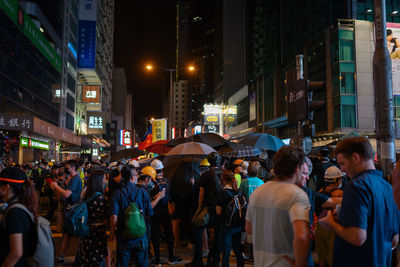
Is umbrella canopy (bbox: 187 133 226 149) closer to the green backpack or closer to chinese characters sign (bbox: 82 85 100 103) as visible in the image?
the green backpack

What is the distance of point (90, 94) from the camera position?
205 feet

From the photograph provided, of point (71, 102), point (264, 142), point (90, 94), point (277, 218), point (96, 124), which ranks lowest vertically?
point (277, 218)

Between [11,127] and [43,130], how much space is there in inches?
230

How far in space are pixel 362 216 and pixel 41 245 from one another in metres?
2.76

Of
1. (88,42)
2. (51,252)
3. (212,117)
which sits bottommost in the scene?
(51,252)

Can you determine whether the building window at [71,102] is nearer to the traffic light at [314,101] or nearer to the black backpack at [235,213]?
the traffic light at [314,101]

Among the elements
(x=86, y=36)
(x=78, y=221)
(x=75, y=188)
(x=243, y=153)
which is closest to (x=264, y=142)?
(x=243, y=153)

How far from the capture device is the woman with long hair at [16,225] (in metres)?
3.28

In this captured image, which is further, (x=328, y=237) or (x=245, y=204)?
(x=245, y=204)

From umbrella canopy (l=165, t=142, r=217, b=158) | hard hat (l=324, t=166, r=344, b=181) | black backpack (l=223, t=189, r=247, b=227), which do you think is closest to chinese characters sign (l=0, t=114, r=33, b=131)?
umbrella canopy (l=165, t=142, r=217, b=158)

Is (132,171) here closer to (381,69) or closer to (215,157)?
(215,157)

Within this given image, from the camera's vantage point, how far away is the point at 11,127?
27703mm

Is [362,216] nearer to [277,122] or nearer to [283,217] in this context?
[283,217]

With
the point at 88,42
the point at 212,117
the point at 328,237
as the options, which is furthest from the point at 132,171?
the point at 88,42
